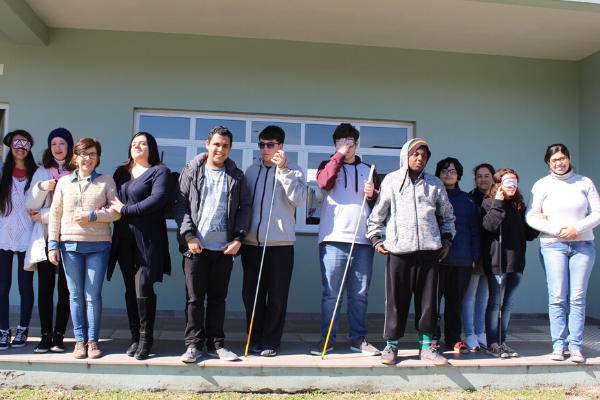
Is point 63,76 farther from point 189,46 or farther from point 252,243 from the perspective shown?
point 252,243

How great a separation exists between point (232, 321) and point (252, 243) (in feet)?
5.89

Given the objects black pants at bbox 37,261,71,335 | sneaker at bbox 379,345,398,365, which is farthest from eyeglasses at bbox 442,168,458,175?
black pants at bbox 37,261,71,335

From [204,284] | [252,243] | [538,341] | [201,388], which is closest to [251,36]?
[252,243]

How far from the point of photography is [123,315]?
4.81 m

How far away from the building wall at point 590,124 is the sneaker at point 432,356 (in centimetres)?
309

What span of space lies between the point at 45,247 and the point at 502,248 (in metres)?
3.47

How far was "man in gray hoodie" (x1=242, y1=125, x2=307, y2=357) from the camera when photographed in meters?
3.27

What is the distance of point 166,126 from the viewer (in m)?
5.10

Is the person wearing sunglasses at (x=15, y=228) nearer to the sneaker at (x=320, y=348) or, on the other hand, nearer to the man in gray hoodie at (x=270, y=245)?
Result: the man in gray hoodie at (x=270, y=245)

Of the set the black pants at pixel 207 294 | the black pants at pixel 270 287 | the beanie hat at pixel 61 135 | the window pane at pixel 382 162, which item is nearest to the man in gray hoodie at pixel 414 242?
the black pants at pixel 270 287

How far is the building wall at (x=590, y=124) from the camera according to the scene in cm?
518

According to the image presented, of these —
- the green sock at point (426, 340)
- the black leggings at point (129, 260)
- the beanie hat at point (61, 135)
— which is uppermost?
the beanie hat at point (61, 135)

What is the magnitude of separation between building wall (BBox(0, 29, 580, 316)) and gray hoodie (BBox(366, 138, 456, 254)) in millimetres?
1910

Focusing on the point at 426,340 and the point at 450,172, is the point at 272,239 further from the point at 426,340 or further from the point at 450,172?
the point at 450,172
